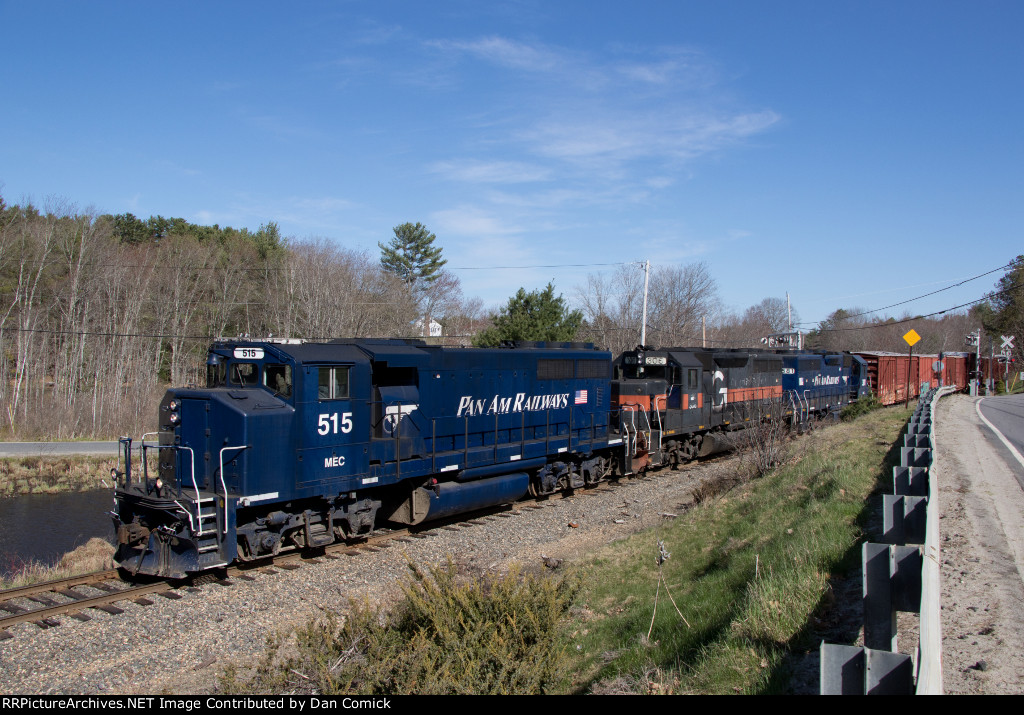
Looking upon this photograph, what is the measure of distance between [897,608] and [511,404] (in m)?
10.7

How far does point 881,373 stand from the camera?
3559 cm

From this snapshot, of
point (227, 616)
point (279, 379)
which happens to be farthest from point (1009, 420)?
point (227, 616)

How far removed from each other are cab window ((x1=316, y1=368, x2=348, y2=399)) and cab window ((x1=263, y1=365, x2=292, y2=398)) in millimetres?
468

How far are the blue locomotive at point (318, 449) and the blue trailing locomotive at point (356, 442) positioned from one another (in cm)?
2

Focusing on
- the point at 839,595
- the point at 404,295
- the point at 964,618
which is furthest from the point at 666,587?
the point at 404,295

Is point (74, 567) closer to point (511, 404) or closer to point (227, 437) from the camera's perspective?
point (227, 437)

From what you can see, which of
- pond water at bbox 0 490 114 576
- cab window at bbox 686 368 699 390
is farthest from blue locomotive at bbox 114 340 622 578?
cab window at bbox 686 368 699 390

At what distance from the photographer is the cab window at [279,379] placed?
10.5 metres

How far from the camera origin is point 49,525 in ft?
66.8

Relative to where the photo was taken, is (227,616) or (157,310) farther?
(157,310)

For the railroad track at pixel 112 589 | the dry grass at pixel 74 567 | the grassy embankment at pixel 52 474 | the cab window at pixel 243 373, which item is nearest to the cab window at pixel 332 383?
the cab window at pixel 243 373

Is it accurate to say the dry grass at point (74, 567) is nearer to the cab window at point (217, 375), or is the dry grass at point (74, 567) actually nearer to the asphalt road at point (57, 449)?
the cab window at point (217, 375)

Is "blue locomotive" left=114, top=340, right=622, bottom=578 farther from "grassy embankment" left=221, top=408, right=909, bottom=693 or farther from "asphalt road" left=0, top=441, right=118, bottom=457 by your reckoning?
"asphalt road" left=0, top=441, right=118, bottom=457

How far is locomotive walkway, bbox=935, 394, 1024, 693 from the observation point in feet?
15.9
